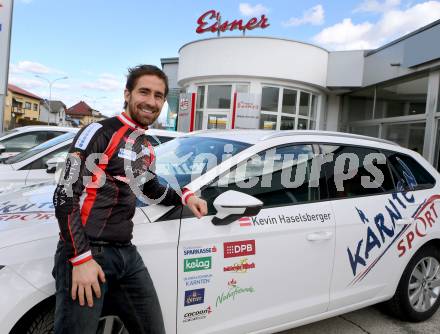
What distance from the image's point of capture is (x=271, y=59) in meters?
13.7

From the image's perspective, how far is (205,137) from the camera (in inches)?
128

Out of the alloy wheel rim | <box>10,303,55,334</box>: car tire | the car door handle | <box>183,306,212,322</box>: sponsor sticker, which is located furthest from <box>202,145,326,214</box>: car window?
the alloy wheel rim

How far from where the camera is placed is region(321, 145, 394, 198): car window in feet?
10.1

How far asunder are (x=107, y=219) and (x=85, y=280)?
28 cm

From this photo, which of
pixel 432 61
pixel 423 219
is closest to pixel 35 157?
pixel 423 219

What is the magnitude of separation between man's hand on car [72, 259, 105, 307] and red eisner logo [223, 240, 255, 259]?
0.86 meters

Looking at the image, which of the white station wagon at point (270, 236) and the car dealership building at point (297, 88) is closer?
the white station wagon at point (270, 236)

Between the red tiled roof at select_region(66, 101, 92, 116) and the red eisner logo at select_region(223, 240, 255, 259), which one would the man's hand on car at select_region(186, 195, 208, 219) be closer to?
the red eisner logo at select_region(223, 240, 255, 259)

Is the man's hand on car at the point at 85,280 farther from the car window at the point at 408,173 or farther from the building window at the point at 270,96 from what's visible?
the building window at the point at 270,96

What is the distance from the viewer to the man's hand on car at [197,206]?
2.20 meters

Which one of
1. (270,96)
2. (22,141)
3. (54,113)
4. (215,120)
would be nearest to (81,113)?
Result: (54,113)

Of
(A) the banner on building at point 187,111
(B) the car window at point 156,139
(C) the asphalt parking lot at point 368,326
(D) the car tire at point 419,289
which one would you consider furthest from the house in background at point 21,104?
(D) the car tire at point 419,289

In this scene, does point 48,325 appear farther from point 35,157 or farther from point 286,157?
point 35,157

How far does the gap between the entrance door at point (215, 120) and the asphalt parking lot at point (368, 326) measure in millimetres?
11273
